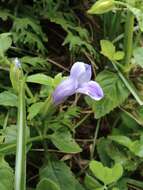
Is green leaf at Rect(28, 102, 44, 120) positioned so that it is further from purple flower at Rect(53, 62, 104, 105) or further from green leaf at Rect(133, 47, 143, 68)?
green leaf at Rect(133, 47, 143, 68)

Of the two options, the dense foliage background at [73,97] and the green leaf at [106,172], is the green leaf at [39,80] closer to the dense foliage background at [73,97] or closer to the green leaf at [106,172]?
the dense foliage background at [73,97]

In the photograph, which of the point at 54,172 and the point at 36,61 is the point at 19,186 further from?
the point at 36,61

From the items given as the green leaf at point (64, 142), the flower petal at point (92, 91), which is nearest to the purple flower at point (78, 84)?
the flower petal at point (92, 91)

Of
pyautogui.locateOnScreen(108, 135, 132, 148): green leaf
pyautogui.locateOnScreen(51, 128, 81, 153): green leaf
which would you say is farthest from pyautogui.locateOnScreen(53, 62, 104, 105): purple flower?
pyautogui.locateOnScreen(108, 135, 132, 148): green leaf

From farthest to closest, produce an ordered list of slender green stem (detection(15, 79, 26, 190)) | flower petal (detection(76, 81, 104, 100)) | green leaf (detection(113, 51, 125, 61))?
1. green leaf (detection(113, 51, 125, 61))
2. flower petal (detection(76, 81, 104, 100))
3. slender green stem (detection(15, 79, 26, 190))

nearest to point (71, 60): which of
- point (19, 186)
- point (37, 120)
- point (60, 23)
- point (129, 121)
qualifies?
point (60, 23)

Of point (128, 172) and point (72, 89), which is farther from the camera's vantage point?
point (128, 172)
